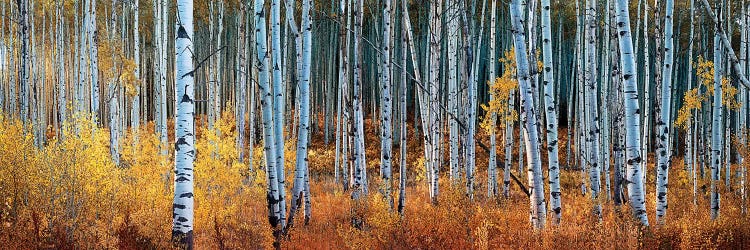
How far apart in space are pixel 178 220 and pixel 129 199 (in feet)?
12.9

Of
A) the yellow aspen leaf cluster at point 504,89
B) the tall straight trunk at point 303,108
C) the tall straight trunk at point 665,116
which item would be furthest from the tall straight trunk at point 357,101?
the tall straight trunk at point 665,116

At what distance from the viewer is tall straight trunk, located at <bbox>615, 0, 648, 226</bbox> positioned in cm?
628

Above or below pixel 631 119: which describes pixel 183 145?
below

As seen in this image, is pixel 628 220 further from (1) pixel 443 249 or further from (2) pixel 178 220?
(2) pixel 178 220

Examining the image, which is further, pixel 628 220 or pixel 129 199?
pixel 129 199

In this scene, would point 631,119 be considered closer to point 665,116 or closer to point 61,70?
point 665,116

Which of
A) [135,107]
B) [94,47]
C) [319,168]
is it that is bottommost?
[319,168]

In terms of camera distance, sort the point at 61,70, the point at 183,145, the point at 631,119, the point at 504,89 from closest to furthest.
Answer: the point at 183,145 < the point at 631,119 < the point at 504,89 < the point at 61,70

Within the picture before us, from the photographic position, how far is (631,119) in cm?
627

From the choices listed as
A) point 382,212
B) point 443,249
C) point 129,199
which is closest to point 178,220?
point 382,212

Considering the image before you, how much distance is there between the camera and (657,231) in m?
6.51

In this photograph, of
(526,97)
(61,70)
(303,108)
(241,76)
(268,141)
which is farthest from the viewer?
(61,70)

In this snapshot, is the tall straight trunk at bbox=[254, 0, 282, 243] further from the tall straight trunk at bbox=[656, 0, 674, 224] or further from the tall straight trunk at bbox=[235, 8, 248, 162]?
the tall straight trunk at bbox=[656, 0, 674, 224]

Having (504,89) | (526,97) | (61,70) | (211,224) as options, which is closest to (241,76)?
(211,224)
